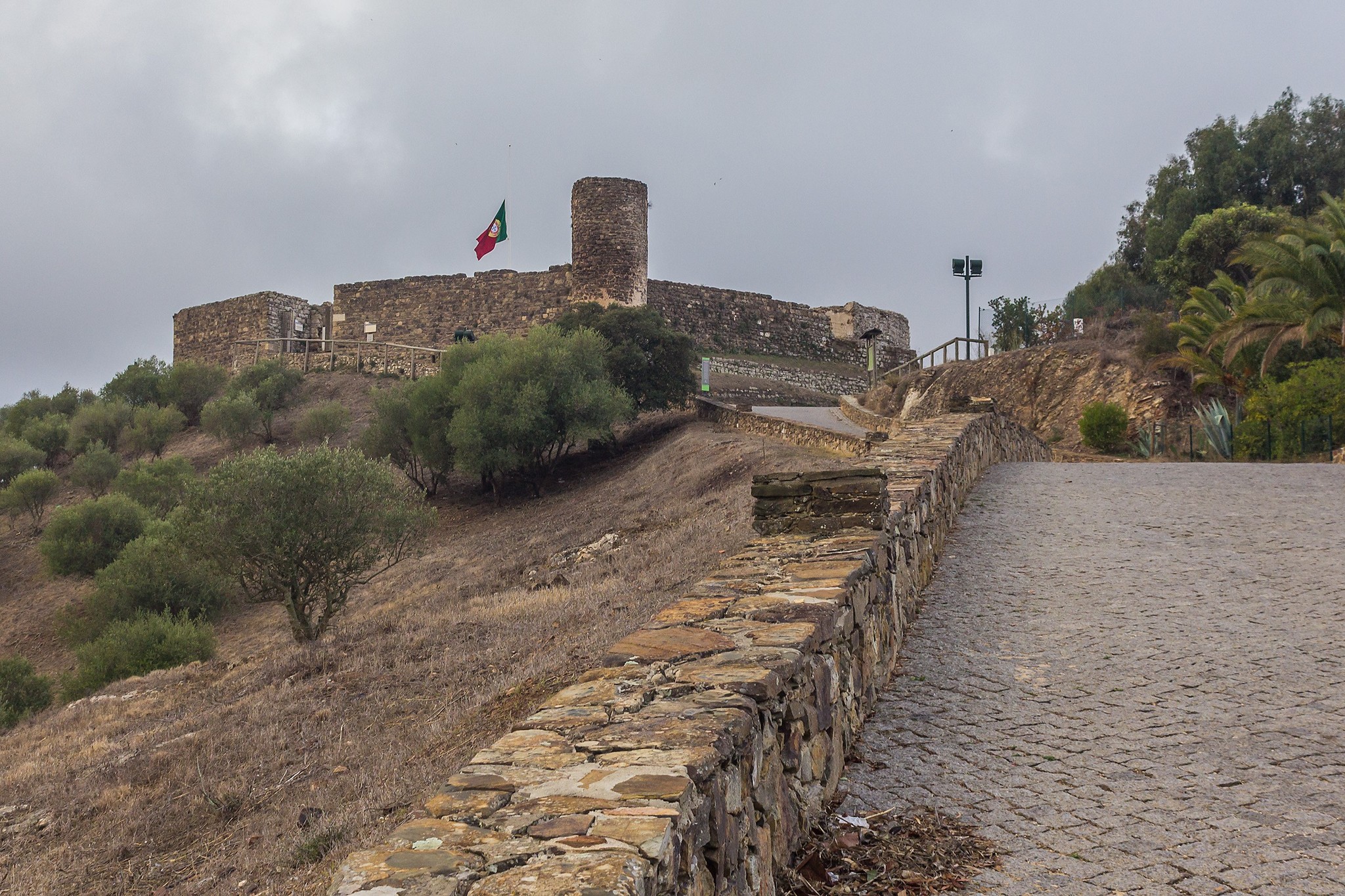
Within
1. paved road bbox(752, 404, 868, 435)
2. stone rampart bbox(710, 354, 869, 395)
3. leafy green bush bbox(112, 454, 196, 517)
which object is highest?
stone rampart bbox(710, 354, 869, 395)

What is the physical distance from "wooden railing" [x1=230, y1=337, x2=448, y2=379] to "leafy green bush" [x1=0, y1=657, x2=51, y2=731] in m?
18.6

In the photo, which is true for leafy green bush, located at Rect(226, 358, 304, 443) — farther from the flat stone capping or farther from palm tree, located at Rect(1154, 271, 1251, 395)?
the flat stone capping

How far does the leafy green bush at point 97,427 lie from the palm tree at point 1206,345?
32423 millimetres

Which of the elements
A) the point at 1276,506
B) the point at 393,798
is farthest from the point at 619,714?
the point at 1276,506

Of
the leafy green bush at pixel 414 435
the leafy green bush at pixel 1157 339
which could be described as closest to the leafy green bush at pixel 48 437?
the leafy green bush at pixel 414 435

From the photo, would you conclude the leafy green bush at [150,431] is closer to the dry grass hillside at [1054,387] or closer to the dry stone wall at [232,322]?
the dry stone wall at [232,322]

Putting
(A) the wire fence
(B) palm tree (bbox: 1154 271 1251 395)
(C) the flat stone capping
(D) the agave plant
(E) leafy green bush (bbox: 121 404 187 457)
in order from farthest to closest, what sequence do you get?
(E) leafy green bush (bbox: 121 404 187 457), (B) palm tree (bbox: 1154 271 1251 395), (D) the agave plant, (A) the wire fence, (C) the flat stone capping

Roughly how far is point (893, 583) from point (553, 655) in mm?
3702

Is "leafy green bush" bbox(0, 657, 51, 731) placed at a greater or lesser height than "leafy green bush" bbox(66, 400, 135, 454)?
lesser

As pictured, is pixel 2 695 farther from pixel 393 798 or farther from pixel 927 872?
pixel 927 872

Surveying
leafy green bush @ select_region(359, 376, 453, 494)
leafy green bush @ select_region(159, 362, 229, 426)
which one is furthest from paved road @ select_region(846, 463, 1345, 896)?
leafy green bush @ select_region(159, 362, 229, 426)

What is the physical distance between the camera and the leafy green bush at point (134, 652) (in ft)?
58.0

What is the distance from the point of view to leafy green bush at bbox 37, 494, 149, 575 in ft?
82.3

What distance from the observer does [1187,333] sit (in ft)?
72.8
